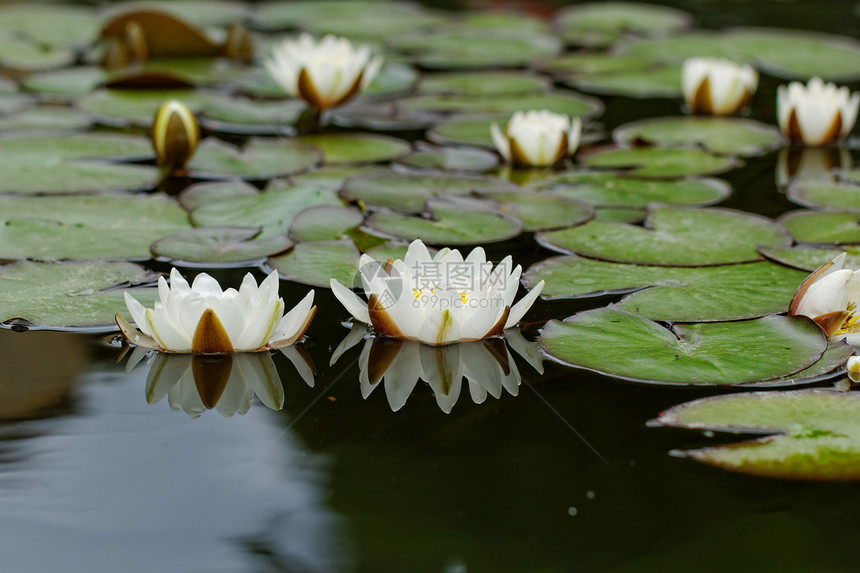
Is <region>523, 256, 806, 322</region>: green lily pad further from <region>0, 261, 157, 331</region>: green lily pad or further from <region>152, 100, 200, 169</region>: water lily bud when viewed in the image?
<region>152, 100, 200, 169</region>: water lily bud

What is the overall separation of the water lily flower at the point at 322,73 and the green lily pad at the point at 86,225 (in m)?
0.98

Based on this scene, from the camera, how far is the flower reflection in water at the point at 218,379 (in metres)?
1.71

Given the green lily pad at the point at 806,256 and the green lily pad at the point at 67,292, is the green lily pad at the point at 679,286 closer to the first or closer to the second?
the green lily pad at the point at 806,256

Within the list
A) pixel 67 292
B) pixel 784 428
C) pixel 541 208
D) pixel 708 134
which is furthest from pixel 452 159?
pixel 784 428

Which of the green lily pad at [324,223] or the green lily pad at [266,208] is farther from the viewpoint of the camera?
the green lily pad at [266,208]

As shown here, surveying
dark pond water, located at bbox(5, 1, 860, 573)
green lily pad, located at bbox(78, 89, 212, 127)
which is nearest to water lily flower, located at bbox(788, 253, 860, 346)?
dark pond water, located at bbox(5, 1, 860, 573)

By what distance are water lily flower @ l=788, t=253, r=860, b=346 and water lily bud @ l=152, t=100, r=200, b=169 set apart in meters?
1.98

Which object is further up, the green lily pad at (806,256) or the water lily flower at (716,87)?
the water lily flower at (716,87)

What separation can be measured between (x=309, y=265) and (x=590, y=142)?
1.67 metres

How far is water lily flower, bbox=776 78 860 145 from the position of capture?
3447 millimetres

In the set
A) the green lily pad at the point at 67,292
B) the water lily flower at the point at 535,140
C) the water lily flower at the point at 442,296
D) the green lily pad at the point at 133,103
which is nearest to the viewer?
the water lily flower at the point at 442,296

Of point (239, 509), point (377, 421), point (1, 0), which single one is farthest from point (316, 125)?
point (1, 0)

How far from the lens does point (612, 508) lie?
4.62 feet

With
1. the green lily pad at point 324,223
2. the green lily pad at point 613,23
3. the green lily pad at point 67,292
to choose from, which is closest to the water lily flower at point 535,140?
the green lily pad at point 324,223
